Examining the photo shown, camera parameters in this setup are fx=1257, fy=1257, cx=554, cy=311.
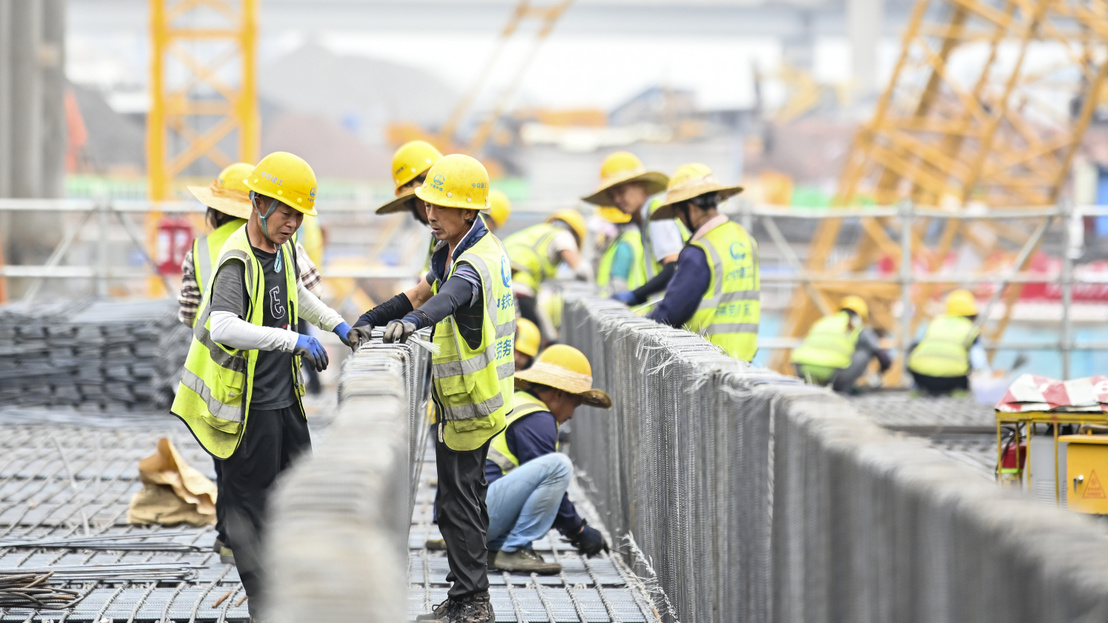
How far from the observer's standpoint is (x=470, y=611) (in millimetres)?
4891

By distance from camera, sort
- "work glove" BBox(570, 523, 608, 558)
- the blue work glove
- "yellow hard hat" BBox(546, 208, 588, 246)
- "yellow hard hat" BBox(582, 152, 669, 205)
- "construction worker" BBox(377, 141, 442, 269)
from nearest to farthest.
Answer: "work glove" BBox(570, 523, 608, 558) < "construction worker" BBox(377, 141, 442, 269) < the blue work glove < "yellow hard hat" BBox(582, 152, 669, 205) < "yellow hard hat" BBox(546, 208, 588, 246)

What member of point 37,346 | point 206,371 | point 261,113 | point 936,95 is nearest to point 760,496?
point 206,371

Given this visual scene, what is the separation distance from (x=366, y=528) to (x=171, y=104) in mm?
30541

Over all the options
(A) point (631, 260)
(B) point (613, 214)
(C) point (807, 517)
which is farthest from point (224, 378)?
(A) point (631, 260)

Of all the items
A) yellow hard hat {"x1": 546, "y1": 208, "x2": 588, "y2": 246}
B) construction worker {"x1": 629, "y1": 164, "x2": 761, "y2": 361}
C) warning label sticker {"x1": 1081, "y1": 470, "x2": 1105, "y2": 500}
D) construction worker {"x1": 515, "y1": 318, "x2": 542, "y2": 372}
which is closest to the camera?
warning label sticker {"x1": 1081, "y1": 470, "x2": 1105, "y2": 500}

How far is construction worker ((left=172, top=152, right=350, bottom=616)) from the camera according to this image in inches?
184

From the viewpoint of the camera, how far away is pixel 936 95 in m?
31.0

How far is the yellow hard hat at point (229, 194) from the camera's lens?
18.7 ft

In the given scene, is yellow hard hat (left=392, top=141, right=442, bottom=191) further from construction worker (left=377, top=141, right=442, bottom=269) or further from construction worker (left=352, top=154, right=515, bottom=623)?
construction worker (left=352, top=154, right=515, bottom=623)

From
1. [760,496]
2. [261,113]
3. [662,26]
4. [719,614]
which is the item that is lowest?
[719,614]

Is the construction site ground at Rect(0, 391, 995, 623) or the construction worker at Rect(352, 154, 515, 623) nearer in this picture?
the construction worker at Rect(352, 154, 515, 623)

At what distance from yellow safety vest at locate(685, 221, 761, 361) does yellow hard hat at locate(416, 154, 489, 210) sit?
77.7 inches

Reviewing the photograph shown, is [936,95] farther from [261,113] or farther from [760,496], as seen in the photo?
[261,113]

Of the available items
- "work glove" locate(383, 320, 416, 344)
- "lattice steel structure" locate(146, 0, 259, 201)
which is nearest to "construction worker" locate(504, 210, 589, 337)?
"work glove" locate(383, 320, 416, 344)
